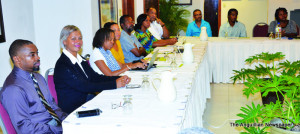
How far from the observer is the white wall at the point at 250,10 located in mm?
10219

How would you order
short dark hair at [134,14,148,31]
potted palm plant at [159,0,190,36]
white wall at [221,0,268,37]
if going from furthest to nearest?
white wall at [221,0,268,37], potted palm plant at [159,0,190,36], short dark hair at [134,14,148,31]

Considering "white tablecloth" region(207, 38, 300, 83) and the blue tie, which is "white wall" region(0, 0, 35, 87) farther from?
"white tablecloth" region(207, 38, 300, 83)

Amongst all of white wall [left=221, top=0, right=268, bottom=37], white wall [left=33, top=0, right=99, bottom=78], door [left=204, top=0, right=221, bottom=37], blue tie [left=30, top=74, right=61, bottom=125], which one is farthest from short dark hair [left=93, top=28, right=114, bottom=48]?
white wall [left=221, top=0, right=268, bottom=37]

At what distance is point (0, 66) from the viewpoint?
11.9ft

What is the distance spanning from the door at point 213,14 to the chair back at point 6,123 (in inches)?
314

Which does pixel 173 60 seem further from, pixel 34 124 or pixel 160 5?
pixel 160 5

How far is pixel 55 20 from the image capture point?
4.47m

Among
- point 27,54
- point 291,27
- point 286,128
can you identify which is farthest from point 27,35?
point 291,27

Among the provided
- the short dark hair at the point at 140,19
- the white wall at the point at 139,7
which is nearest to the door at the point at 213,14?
the white wall at the point at 139,7

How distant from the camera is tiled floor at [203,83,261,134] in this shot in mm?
3640

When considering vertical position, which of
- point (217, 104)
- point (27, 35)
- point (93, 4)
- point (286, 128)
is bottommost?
point (217, 104)

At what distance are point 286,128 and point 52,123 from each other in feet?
4.87

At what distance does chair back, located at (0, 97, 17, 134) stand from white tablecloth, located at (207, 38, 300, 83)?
13.0 ft

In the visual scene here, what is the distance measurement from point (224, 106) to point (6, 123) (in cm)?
303
